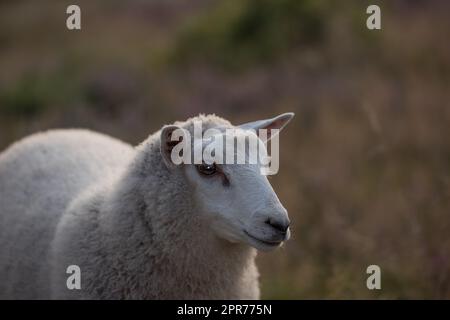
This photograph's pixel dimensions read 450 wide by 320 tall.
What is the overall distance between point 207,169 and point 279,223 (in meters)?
0.50

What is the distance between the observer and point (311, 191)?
242 inches

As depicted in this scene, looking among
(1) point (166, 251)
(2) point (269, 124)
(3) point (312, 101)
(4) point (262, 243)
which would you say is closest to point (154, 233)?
(1) point (166, 251)

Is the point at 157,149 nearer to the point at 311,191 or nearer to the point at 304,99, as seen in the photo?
the point at 311,191

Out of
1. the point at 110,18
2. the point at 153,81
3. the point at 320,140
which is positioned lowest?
the point at 320,140

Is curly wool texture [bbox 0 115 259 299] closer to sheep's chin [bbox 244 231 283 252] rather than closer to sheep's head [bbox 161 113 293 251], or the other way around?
sheep's head [bbox 161 113 293 251]

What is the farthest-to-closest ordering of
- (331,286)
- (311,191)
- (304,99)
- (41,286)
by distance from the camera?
(304,99) → (311,191) → (331,286) → (41,286)

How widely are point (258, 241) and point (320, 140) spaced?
4.62m

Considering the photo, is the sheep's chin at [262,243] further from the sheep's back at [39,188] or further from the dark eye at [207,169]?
the sheep's back at [39,188]

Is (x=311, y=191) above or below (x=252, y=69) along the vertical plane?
below

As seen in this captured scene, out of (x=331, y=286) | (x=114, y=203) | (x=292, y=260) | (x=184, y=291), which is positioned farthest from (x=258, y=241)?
(x=292, y=260)

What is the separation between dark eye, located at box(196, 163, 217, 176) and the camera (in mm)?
3215

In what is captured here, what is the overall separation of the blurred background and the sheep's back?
175 cm

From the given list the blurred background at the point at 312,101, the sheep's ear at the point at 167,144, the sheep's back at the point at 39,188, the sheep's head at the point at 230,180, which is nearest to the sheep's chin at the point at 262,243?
the sheep's head at the point at 230,180

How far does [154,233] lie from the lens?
3.44 meters
